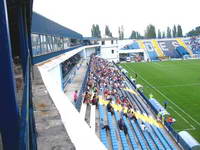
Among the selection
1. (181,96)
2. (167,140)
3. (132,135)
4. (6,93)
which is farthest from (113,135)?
(181,96)

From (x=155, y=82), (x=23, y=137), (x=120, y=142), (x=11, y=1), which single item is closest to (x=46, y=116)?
(x=11, y=1)

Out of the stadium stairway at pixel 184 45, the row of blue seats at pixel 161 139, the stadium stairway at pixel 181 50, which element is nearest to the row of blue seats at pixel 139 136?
the row of blue seats at pixel 161 139

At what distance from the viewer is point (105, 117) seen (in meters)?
13.1

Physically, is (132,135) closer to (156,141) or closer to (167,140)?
(156,141)

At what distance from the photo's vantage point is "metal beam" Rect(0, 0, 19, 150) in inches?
34.9

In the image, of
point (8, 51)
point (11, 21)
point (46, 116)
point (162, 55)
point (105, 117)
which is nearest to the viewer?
point (8, 51)

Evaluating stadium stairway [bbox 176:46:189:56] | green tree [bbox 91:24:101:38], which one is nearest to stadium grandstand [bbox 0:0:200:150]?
stadium stairway [bbox 176:46:189:56]

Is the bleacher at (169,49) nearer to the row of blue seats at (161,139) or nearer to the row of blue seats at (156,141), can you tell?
the row of blue seats at (161,139)

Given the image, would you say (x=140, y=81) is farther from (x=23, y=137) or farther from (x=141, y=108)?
(x=23, y=137)

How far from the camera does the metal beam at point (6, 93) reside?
A: 0.89 m

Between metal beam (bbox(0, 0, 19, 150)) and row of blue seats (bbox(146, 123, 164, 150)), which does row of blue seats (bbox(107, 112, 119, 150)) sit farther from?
metal beam (bbox(0, 0, 19, 150))

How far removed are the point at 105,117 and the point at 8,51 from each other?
489 inches

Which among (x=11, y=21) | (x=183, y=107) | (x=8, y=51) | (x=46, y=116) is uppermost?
(x=11, y=21)

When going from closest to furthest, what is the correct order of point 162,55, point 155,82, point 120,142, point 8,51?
1. point 8,51
2. point 120,142
3. point 155,82
4. point 162,55
